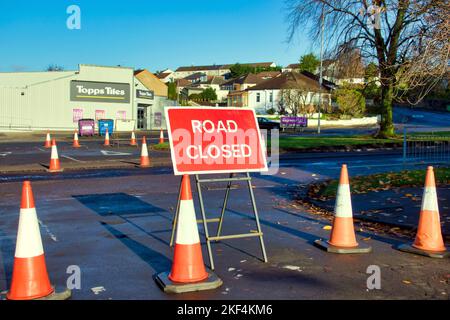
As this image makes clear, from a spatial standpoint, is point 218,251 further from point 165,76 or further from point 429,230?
point 165,76

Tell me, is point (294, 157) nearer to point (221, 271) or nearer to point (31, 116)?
point (221, 271)

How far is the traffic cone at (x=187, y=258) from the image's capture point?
4.72m

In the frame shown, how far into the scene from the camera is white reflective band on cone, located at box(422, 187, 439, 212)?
605 cm

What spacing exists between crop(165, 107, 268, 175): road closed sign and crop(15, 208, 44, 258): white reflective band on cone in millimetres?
1629

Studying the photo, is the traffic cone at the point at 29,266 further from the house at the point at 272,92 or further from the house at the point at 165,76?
the house at the point at 165,76

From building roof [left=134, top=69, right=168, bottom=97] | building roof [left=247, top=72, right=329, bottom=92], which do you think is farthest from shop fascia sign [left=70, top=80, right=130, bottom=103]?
building roof [left=247, top=72, right=329, bottom=92]

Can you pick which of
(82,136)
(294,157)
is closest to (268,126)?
(82,136)

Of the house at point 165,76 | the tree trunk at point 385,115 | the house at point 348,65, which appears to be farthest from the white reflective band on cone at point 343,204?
the house at point 165,76

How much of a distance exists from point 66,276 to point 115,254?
2.95 ft

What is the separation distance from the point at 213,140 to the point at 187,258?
155cm

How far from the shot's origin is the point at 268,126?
47.9m

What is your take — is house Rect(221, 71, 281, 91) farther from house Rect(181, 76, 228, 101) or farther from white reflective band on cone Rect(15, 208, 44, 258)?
white reflective band on cone Rect(15, 208, 44, 258)

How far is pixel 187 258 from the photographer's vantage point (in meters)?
4.78

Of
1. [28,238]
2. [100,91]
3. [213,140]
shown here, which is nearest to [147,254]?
[213,140]
